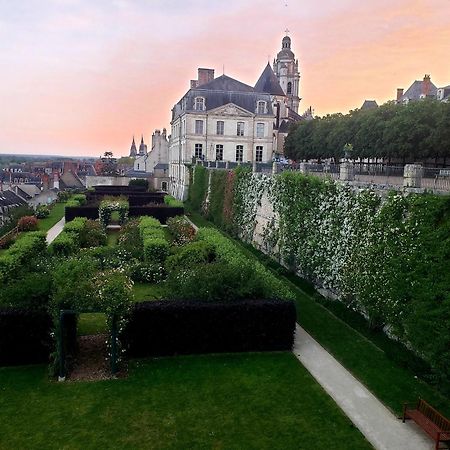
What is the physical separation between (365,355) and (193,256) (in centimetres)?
763

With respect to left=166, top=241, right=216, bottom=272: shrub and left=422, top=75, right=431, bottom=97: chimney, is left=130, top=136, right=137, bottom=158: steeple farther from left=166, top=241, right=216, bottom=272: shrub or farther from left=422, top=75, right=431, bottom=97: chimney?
left=166, top=241, right=216, bottom=272: shrub

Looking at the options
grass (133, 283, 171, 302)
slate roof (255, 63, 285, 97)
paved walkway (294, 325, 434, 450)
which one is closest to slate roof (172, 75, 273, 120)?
slate roof (255, 63, 285, 97)

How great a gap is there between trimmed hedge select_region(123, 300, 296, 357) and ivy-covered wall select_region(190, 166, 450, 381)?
119 inches

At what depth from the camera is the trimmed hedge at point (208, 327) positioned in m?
11.6

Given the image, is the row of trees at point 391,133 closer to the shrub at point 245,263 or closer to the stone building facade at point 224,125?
the stone building facade at point 224,125

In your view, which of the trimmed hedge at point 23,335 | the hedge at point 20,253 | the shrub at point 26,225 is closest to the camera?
the trimmed hedge at point 23,335

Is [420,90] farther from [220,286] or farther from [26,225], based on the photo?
[220,286]

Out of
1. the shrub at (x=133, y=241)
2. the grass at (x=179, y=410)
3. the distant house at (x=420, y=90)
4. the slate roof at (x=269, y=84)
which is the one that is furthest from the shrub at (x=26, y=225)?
the distant house at (x=420, y=90)

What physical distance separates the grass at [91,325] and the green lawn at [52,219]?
19071 mm

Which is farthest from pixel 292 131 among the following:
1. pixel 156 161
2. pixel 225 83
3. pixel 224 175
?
pixel 156 161

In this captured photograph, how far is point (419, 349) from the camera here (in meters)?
11.0

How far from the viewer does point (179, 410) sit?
9.55 m

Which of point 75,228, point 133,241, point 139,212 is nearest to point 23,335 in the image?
point 133,241

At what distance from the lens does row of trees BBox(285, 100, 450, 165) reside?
27.8 meters
